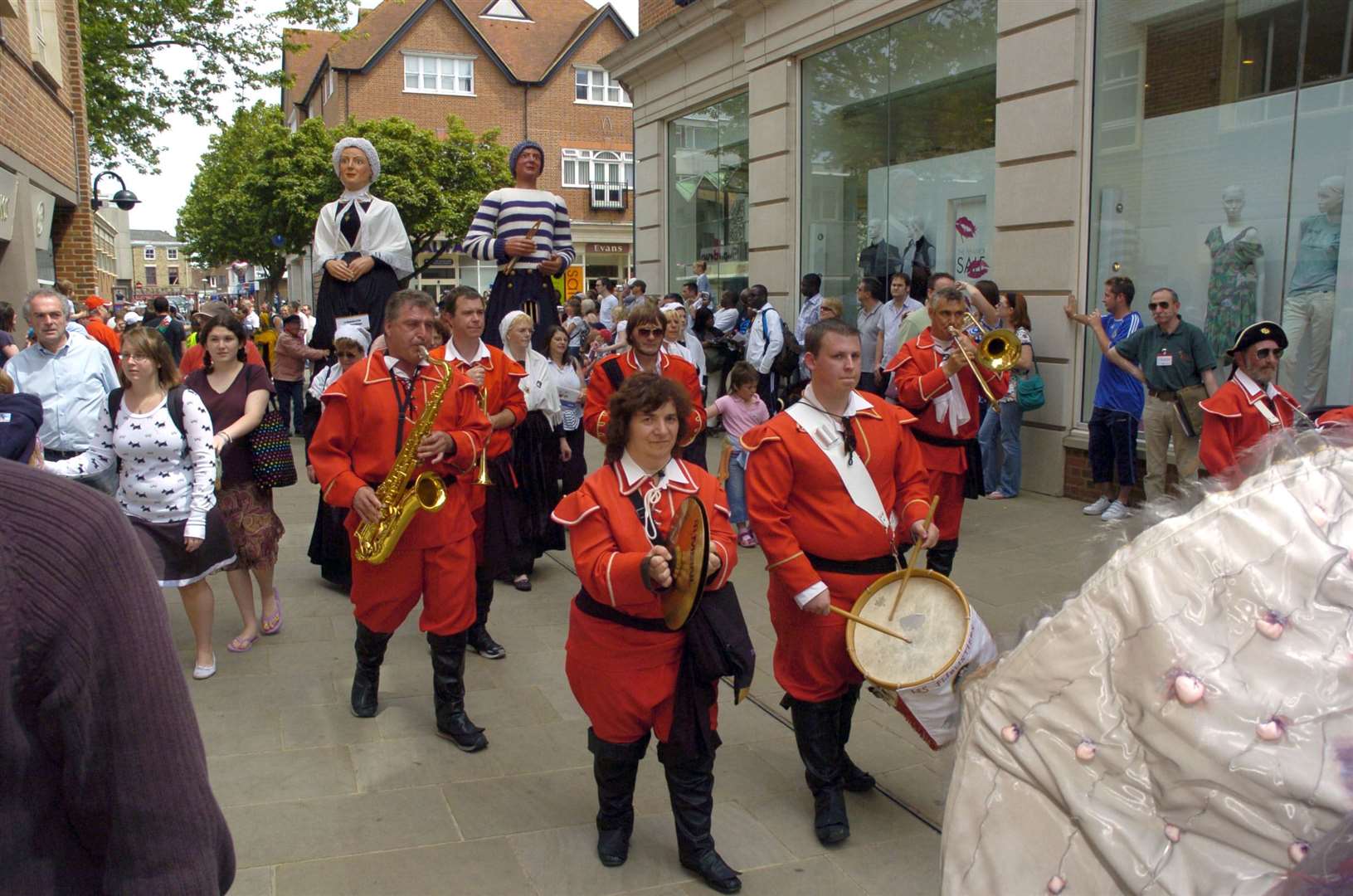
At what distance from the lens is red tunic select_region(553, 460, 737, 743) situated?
11.9 ft

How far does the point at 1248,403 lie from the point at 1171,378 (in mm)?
2815

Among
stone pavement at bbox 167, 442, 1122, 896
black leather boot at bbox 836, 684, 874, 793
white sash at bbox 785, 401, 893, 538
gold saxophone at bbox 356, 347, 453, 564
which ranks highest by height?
white sash at bbox 785, 401, 893, 538

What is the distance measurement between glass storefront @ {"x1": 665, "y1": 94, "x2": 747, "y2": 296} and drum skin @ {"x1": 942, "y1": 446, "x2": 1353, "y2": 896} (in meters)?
13.8

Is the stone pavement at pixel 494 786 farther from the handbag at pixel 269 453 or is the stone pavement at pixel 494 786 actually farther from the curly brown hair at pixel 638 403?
the curly brown hair at pixel 638 403

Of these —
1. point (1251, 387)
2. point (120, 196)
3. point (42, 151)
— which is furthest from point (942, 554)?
point (120, 196)

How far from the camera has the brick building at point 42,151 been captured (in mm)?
12938

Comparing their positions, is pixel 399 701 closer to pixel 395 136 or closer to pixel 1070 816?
pixel 1070 816

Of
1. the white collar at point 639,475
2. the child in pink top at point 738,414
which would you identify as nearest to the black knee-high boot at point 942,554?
the child in pink top at point 738,414

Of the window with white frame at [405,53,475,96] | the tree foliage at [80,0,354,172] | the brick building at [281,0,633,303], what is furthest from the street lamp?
the window with white frame at [405,53,475,96]

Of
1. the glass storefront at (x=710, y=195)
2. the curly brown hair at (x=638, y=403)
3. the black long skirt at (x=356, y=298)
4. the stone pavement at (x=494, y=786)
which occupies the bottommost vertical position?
the stone pavement at (x=494, y=786)

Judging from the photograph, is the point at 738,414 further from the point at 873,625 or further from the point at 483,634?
the point at 873,625

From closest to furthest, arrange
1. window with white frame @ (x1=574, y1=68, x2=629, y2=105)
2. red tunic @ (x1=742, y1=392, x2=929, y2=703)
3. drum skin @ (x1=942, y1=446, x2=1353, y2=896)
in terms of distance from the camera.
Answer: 1. drum skin @ (x1=942, y1=446, x2=1353, y2=896)
2. red tunic @ (x1=742, y1=392, x2=929, y2=703)
3. window with white frame @ (x1=574, y1=68, x2=629, y2=105)

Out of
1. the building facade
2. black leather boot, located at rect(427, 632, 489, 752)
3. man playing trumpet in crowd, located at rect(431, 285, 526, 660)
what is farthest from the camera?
the building facade

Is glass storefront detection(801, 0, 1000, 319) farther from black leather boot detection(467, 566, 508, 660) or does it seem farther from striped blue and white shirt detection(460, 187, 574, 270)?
black leather boot detection(467, 566, 508, 660)
